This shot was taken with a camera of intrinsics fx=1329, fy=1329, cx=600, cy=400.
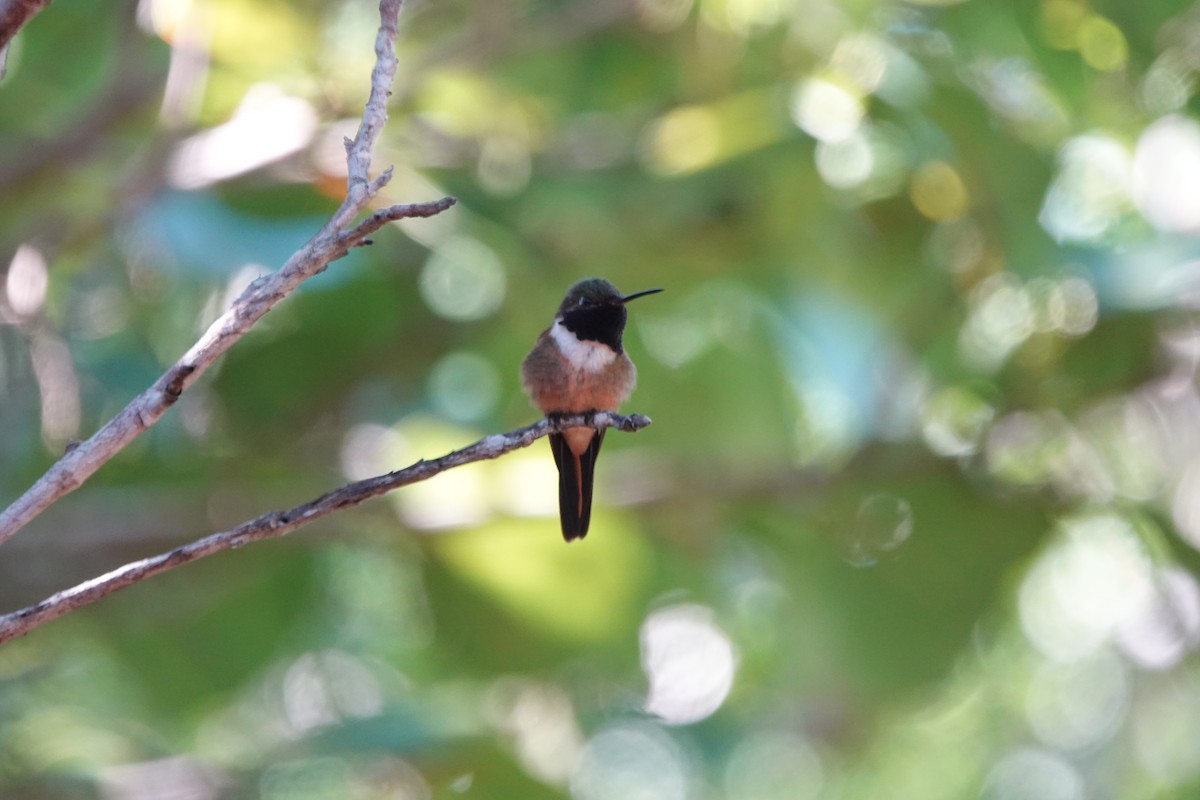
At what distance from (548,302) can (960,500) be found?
258 centimetres

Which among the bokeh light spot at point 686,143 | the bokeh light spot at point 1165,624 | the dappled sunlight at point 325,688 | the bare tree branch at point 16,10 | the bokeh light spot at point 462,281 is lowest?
the bare tree branch at point 16,10

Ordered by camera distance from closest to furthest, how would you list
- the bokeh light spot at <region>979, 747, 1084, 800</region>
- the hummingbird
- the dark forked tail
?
the dark forked tail, the hummingbird, the bokeh light spot at <region>979, 747, 1084, 800</region>

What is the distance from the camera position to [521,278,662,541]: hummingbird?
3.56 m

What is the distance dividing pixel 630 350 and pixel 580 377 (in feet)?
11.1

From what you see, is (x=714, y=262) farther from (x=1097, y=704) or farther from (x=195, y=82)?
(x=1097, y=704)

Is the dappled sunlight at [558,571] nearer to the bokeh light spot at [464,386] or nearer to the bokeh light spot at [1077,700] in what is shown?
the bokeh light spot at [464,386]

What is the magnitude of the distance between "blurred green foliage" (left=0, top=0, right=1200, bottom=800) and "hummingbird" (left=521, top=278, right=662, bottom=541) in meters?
2.39

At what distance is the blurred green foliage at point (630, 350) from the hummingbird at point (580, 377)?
2.39 metres

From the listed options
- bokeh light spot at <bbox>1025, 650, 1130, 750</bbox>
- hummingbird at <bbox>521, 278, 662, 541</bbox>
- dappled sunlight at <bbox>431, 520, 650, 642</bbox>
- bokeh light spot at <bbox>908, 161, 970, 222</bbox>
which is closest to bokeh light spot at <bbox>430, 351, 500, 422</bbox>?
dappled sunlight at <bbox>431, 520, 650, 642</bbox>

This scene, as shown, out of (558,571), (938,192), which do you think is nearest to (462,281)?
(558,571)

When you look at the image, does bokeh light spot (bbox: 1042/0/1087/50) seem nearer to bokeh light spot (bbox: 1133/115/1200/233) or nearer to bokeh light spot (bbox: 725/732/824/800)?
bokeh light spot (bbox: 1133/115/1200/233)

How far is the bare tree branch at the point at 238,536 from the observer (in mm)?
1679

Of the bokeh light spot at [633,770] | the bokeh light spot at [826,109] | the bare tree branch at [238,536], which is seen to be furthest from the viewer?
the bokeh light spot at [633,770]

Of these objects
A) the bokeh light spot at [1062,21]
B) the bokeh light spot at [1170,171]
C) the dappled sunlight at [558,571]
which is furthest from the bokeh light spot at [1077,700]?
the bokeh light spot at [1062,21]
